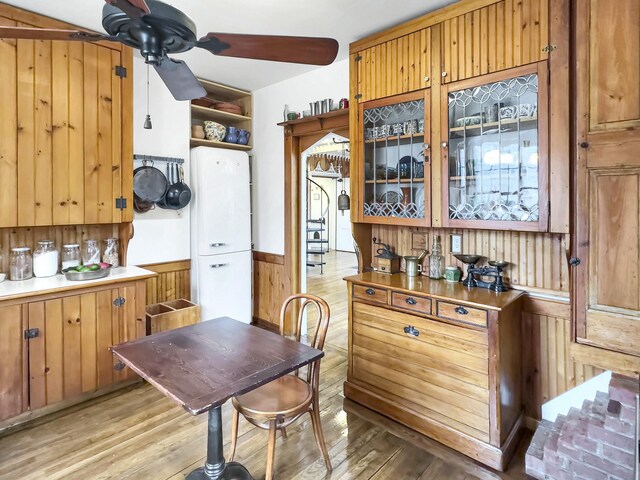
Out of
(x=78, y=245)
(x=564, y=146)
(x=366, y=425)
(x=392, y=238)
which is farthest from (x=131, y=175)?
(x=564, y=146)

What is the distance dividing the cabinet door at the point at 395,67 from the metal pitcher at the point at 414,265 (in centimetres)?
118

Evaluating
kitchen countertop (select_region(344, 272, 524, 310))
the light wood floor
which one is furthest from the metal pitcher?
the light wood floor

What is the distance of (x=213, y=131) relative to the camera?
12.9 ft

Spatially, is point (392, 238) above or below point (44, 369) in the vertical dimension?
above

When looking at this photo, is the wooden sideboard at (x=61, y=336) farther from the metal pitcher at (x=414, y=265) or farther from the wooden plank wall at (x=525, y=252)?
the wooden plank wall at (x=525, y=252)

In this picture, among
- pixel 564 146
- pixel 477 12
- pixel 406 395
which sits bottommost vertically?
pixel 406 395

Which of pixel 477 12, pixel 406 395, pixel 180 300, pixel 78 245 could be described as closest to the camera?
pixel 477 12

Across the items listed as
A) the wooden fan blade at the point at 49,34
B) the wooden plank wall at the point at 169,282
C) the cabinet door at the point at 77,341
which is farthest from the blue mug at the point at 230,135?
the wooden fan blade at the point at 49,34

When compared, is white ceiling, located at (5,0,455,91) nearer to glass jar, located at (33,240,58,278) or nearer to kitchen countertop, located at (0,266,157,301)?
glass jar, located at (33,240,58,278)

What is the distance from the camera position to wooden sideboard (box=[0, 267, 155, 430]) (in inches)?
91.2

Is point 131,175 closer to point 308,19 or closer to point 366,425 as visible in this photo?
point 308,19

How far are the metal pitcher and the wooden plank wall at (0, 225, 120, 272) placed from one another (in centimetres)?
240

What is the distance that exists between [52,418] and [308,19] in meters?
3.29

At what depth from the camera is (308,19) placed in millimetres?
2678
